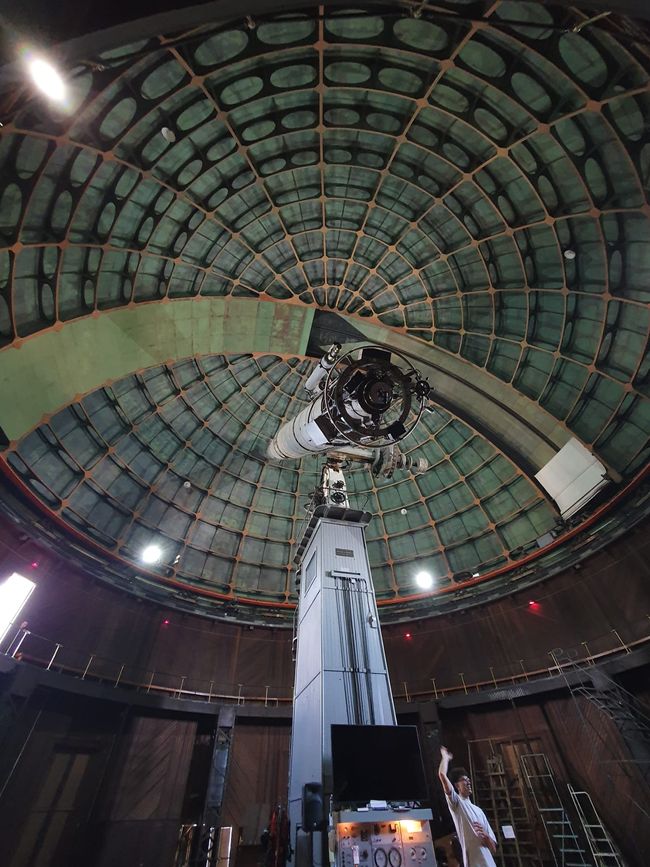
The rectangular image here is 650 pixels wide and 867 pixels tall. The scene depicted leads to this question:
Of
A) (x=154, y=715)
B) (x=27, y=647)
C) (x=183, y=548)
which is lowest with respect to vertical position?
(x=154, y=715)

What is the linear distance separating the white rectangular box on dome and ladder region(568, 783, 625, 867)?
11.5 meters

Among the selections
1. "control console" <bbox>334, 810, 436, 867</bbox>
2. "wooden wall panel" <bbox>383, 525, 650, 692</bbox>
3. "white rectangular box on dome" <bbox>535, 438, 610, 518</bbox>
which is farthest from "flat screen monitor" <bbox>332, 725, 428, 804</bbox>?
"white rectangular box on dome" <bbox>535, 438, 610, 518</bbox>

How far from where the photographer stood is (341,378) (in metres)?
13.7

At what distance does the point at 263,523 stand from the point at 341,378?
16373mm

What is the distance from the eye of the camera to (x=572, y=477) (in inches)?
777

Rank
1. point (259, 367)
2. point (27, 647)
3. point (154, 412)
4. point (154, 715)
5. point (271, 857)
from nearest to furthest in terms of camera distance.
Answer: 1. point (271, 857)
2. point (27, 647)
3. point (154, 715)
4. point (154, 412)
5. point (259, 367)

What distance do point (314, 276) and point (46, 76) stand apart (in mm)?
20361

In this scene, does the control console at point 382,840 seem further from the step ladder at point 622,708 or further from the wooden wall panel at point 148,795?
the wooden wall panel at point 148,795

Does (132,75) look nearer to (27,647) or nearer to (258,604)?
(27,647)

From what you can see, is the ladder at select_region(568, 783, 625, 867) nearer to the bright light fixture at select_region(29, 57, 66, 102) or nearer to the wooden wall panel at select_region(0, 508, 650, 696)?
the wooden wall panel at select_region(0, 508, 650, 696)

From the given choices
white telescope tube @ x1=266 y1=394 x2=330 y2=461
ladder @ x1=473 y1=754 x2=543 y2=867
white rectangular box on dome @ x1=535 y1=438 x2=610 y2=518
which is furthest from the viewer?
white rectangular box on dome @ x1=535 y1=438 x2=610 y2=518

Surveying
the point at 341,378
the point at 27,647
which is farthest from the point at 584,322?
the point at 27,647

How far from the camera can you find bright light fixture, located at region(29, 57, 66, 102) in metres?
3.06

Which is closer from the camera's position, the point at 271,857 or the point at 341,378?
the point at 271,857
